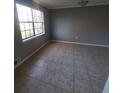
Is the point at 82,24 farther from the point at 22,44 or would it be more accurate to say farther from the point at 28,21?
the point at 22,44

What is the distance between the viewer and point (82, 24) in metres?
5.55

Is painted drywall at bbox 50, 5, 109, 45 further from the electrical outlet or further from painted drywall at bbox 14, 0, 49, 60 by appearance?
the electrical outlet

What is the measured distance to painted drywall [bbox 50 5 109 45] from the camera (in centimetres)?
507

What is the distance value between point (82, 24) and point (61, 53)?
7.97 feet

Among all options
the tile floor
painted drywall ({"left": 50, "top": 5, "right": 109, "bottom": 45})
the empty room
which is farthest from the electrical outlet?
painted drywall ({"left": 50, "top": 5, "right": 109, "bottom": 45})

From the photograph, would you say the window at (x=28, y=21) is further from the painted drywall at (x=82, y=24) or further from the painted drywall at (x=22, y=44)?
the painted drywall at (x=82, y=24)

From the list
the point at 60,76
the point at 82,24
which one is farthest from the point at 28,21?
the point at 82,24

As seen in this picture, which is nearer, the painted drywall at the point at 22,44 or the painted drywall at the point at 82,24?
the painted drywall at the point at 22,44

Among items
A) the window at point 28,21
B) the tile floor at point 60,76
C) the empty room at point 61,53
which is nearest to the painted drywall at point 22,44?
the empty room at point 61,53

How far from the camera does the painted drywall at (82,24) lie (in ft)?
16.6

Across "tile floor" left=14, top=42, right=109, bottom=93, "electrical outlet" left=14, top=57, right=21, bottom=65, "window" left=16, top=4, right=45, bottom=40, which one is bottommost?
"tile floor" left=14, top=42, right=109, bottom=93
